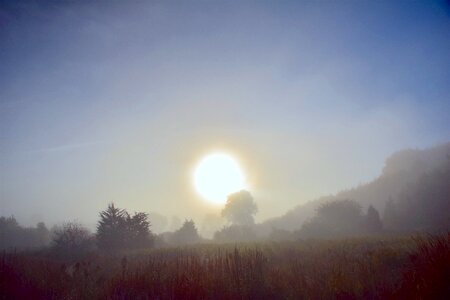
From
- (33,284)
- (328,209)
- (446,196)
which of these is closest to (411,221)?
(446,196)

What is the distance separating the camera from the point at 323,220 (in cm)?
4547

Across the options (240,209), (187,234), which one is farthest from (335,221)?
(240,209)

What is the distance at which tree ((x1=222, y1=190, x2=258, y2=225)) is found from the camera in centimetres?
7950

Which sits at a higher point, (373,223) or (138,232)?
(138,232)

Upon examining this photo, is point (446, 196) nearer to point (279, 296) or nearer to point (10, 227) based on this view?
point (279, 296)

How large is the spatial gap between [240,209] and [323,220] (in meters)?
36.8

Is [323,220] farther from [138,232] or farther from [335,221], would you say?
[138,232]

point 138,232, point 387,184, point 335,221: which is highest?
point 387,184

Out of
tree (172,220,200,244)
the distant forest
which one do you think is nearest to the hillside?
the distant forest

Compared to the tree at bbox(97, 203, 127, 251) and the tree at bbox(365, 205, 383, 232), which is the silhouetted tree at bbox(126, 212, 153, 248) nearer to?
the tree at bbox(97, 203, 127, 251)

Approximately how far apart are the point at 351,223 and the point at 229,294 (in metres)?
45.2

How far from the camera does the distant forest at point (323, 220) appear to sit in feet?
85.2

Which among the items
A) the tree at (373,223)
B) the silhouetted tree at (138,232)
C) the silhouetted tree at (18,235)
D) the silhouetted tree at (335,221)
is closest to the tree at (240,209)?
the silhouetted tree at (335,221)

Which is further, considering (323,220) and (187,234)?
(187,234)
